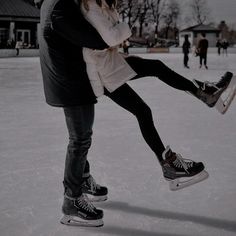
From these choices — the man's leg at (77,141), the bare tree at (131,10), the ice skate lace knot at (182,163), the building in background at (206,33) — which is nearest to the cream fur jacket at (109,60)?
the man's leg at (77,141)

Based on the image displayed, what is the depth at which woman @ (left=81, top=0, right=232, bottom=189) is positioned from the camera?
6.79 feet

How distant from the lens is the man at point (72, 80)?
2.03 m

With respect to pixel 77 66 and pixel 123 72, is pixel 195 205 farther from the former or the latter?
pixel 77 66

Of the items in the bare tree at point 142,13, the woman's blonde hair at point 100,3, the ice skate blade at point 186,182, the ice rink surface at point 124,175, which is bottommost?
the ice rink surface at point 124,175

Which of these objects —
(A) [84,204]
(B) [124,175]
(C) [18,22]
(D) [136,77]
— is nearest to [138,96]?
(D) [136,77]

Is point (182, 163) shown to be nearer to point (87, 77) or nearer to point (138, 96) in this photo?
point (138, 96)

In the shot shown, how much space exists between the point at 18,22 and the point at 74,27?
38982 millimetres

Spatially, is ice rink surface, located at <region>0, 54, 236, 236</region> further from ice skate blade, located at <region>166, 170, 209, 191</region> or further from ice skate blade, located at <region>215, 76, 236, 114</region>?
ice skate blade, located at <region>215, 76, 236, 114</region>

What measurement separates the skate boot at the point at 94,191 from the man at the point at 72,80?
0.82 ft

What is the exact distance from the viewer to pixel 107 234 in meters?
2.19

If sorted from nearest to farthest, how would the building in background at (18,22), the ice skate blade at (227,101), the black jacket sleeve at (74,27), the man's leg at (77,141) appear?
the black jacket sleeve at (74,27) < the man's leg at (77,141) < the ice skate blade at (227,101) < the building in background at (18,22)

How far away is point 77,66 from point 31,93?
A: 6.35 meters

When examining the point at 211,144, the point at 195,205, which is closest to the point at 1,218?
the point at 195,205

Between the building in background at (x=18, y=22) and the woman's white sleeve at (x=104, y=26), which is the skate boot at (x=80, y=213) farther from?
the building in background at (x=18, y=22)
